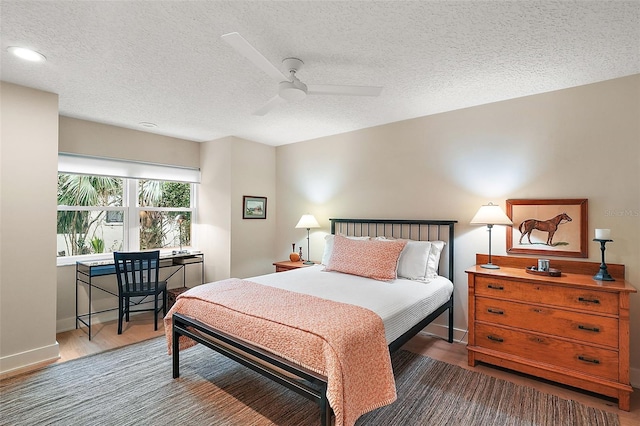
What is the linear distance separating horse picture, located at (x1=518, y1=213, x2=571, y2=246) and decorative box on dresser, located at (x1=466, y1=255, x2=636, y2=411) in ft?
0.84

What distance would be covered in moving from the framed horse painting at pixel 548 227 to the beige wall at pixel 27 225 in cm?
443

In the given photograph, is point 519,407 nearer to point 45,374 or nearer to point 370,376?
point 370,376

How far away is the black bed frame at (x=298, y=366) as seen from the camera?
1757mm

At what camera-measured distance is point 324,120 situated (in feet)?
12.6

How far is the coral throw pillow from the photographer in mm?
3074

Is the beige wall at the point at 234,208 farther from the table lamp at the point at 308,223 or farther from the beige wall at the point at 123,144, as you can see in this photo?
the table lamp at the point at 308,223

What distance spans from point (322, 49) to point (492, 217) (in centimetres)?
213

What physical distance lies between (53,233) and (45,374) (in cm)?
123

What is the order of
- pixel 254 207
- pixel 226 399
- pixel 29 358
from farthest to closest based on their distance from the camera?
1. pixel 254 207
2. pixel 29 358
3. pixel 226 399

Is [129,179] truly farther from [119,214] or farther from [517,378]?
[517,378]

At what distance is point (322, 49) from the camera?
2.17m

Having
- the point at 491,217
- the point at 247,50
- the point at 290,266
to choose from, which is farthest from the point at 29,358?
the point at 491,217

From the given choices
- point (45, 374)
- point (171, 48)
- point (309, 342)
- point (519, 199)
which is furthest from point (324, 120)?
point (45, 374)

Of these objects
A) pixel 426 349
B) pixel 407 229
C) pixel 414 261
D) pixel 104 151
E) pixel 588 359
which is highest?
pixel 104 151
